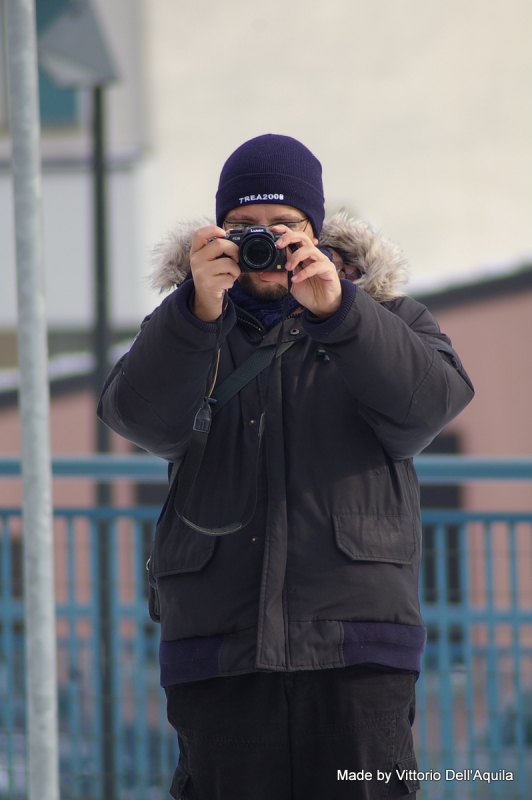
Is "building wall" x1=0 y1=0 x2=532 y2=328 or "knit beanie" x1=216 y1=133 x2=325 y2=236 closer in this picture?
"knit beanie" x1=216 y1=133 x2=325 y2=236

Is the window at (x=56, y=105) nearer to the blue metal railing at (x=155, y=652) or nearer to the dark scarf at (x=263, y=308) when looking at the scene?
the blue metal railing at (x=155, y=652)

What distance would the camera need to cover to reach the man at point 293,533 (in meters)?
1.68

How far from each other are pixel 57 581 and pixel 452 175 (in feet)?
39.5

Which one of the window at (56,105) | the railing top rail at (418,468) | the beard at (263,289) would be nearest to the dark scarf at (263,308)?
the beard at (263,289)

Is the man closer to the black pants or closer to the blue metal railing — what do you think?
the black pants

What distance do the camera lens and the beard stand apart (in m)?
0.16

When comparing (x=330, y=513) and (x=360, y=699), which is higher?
(x=330, y=513)

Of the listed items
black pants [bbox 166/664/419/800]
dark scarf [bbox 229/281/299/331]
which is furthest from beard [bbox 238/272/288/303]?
→ black pants [bbox 166/664/419/800]

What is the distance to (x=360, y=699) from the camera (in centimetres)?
170

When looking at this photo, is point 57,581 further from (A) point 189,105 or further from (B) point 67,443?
(A) point 189,105

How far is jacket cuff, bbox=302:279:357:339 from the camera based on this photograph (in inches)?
64.7

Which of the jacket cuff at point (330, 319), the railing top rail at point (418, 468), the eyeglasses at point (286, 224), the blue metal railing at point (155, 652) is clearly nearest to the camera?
the jacket cuff at point (330, 319)

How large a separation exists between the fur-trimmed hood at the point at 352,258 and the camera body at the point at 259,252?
28cm

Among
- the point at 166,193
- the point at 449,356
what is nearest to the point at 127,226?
the point at 166,193
